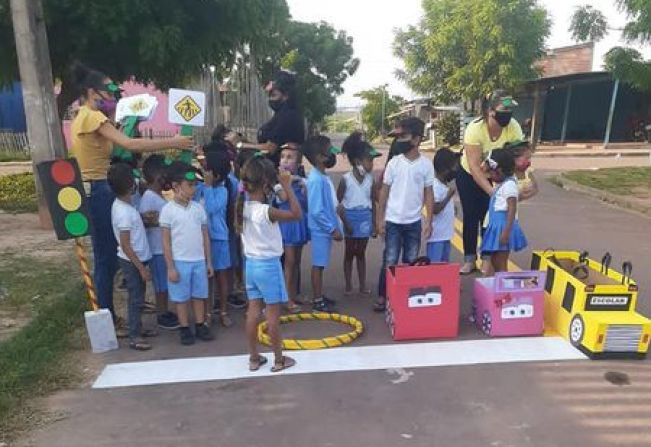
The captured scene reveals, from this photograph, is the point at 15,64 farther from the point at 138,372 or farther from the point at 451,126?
the point at 451,126

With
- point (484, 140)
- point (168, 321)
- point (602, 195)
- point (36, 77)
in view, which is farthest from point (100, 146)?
point (602, 195)

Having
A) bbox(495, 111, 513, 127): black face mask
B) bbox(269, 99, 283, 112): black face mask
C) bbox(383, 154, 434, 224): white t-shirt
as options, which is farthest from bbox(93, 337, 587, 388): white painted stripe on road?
bbox(269, 99, 283, 112): black face mask

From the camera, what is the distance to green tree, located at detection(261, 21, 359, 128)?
41.8 meters

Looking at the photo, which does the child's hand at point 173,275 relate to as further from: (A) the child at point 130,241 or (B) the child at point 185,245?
(A) the child at point 130,241

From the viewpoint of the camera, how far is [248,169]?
4062mm

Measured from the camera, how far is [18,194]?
40.1 feet

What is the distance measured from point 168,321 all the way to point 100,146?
144cm

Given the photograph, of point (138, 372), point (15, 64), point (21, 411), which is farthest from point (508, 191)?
point (15, 64)

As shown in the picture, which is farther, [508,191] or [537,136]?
[537,136]

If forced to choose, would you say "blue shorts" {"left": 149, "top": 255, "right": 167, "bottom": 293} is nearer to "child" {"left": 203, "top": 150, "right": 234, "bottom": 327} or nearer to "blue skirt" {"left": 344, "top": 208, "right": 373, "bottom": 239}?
"child" {"left": 203, "top": 150, "right": 234, "bottom": 327}

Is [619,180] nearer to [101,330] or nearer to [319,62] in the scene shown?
[101,330]

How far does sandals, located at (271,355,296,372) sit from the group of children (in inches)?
0.5

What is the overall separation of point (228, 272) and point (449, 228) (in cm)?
194

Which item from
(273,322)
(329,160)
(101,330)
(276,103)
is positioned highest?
(276,103)
